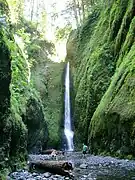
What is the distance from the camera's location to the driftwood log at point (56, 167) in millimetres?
9772

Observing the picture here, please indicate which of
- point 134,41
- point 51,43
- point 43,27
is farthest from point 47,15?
point 134,41

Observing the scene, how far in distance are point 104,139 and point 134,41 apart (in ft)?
19.1

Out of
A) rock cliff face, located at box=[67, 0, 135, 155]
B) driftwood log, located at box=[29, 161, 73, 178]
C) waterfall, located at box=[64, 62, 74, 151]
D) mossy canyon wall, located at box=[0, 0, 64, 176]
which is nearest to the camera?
mossy canyon wall, located at box=[0, 0, 64, 176]

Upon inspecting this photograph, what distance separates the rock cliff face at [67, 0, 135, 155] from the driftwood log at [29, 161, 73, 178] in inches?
172

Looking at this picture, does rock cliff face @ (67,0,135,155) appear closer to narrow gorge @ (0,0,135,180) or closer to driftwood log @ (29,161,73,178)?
narrow gorge @ (0,0,135,180)

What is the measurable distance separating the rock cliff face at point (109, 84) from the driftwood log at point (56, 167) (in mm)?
4369

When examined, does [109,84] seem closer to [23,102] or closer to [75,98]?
[75,98]

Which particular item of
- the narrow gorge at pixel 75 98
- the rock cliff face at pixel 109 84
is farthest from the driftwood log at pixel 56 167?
the rock cliff face at pixel 109 84

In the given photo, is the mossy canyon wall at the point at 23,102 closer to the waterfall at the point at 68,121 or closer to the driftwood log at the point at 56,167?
the driftwood log at the point at 56,167

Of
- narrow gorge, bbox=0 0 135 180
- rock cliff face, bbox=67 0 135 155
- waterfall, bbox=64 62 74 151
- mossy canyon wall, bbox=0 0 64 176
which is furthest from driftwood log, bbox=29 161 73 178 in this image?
waterfall, bbox=64 62 74 151

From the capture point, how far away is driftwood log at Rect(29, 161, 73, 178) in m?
9.77

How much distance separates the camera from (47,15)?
161 ft

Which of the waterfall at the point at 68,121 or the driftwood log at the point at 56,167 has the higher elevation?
the waterfall at the point at 68,121

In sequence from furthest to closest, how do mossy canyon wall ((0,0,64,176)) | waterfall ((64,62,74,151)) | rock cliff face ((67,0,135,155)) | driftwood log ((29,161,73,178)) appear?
waterfall ((64,62,74,151)), rock cliff face ((67,0,135,155)), driftwood log ((29,161,73,178)), mossy canyon wall ((0,0,64,176))
